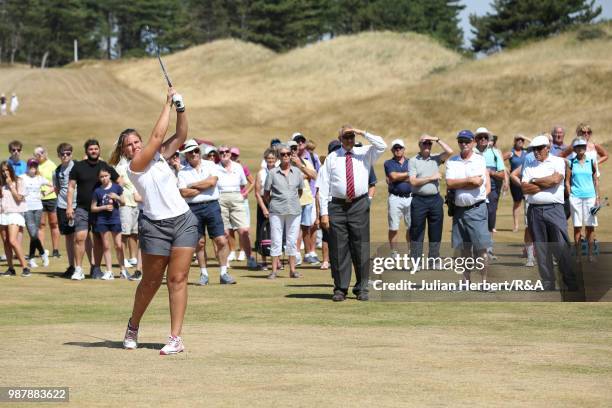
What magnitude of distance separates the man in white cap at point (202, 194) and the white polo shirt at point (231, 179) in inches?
95.6

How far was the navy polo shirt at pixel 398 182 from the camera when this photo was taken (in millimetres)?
18719

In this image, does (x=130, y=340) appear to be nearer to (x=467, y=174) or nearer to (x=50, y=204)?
(x=467, y=174)

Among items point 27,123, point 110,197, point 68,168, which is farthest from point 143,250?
point 27,123

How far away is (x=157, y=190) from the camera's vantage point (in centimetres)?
1001

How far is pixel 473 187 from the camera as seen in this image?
50.1 ft

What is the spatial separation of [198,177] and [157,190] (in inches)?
264

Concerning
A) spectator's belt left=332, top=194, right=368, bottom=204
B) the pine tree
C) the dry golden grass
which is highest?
the pine tree

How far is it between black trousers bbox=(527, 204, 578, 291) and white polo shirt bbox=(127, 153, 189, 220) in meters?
Answer: 6.00

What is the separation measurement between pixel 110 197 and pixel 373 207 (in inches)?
644

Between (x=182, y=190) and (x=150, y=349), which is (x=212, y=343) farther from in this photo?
(x=182, y=190)

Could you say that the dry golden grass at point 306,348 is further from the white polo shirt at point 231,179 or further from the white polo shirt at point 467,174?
the white polo shirt at point 467,174

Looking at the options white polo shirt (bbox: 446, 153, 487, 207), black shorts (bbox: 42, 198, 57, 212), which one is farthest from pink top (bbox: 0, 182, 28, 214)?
white polo shirt (bbox: 446, 153, 487, 207)

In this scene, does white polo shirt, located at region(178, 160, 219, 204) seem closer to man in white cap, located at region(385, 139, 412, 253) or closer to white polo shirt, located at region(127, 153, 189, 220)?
man in white cap, located at region(385, 139, 412, 253)

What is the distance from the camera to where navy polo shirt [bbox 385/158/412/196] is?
737 inches
